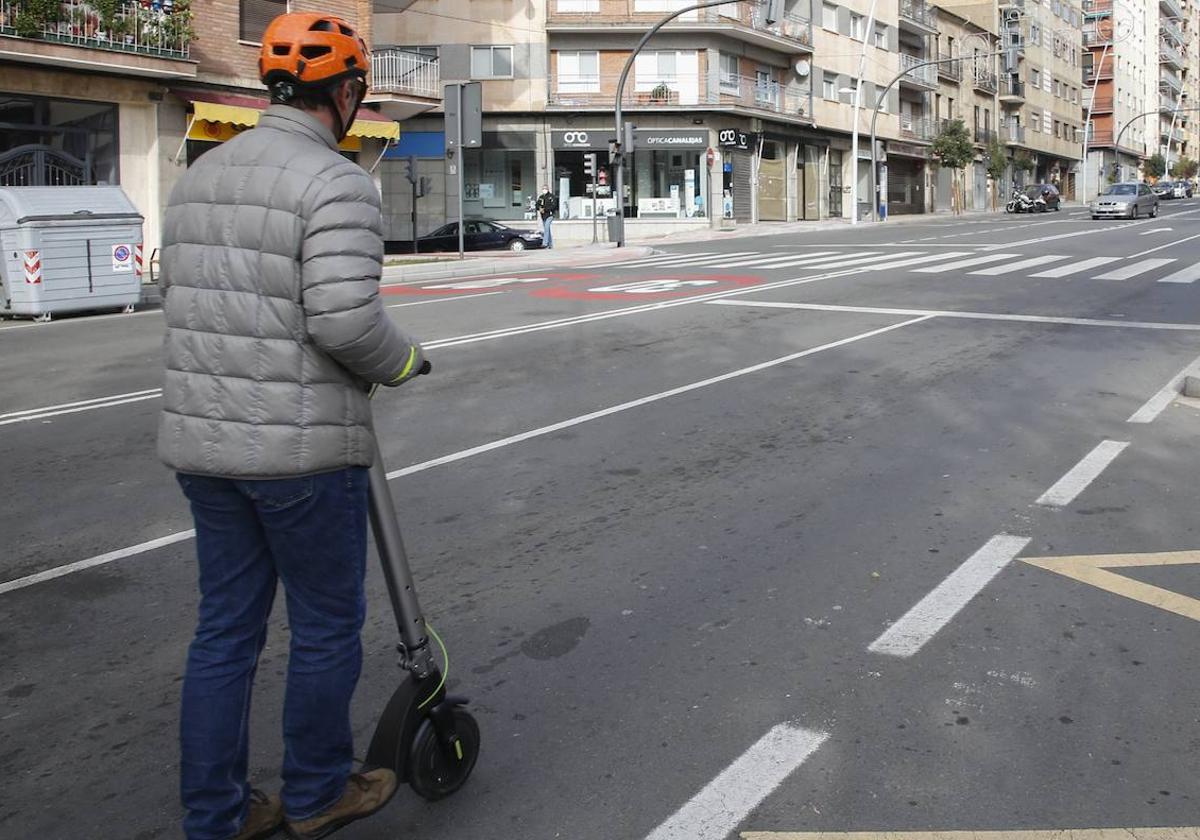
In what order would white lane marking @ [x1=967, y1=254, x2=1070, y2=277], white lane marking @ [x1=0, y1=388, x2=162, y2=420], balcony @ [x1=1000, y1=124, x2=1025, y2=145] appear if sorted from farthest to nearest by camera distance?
1. balcony @ [x1=1000, y1=124, x2=1025, y2=145]
2. white lane marking @ [x1=967, y1=254, x2=1070, y2=277]
3. white lane marking @ [x1=0, y1=388, x2=162, y2=420]

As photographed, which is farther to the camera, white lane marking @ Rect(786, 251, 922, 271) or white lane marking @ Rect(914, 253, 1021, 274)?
white lane marking @ Rect(786, 251, 922, 271)

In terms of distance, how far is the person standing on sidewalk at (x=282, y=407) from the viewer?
2490 millimetres

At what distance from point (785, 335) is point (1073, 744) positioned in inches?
336

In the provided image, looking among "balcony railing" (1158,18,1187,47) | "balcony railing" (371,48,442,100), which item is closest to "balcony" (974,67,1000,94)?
"balcony railing" (371,48,442,100)

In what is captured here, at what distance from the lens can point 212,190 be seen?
8.36ft

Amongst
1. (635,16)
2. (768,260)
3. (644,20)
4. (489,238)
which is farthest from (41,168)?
(635,16)

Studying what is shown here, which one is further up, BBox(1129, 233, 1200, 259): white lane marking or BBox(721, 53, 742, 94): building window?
BBox(721, 53, 742, 94): building window

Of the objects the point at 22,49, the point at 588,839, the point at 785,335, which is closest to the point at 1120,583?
the point at 588,839

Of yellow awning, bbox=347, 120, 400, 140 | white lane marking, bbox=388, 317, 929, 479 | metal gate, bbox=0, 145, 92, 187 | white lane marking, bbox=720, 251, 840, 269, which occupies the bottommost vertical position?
white lane marking, bbox=388, 317, 929, 479

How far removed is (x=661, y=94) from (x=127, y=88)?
24596 mm

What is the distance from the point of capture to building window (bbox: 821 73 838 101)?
5278cm

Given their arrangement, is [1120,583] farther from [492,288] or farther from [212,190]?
[492,288]

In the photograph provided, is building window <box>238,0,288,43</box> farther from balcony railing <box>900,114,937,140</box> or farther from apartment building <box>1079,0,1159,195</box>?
apartment building <box>1079,0,1159,195</box>

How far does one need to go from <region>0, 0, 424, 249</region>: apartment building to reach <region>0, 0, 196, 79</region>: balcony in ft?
0.06
